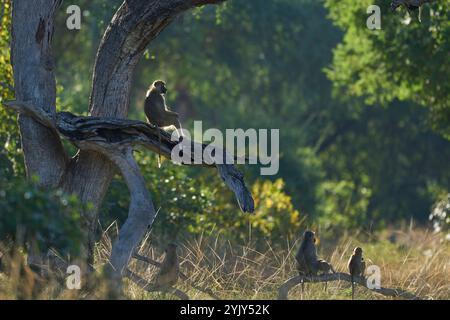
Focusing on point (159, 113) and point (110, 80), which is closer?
point (110, 80)

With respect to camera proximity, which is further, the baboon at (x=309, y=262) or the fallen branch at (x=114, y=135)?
the fallen branch at (x=114, y=135)

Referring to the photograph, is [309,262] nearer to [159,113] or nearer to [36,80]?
[159,113]

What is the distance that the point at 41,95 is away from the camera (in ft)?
40.8

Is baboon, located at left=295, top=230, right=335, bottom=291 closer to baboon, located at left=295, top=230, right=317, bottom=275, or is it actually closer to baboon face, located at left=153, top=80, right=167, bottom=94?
baboon, located at left=295, top=230, right=317, bottom=275

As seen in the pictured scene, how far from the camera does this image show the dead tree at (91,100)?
11984 mm

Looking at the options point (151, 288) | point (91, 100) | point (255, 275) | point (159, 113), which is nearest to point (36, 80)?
point (91, 100)

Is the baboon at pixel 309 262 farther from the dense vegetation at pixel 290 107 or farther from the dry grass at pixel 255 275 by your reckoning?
the dense vegetation at pixel 290 107

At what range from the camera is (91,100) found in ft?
41.5

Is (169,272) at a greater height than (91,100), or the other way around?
(91,100)

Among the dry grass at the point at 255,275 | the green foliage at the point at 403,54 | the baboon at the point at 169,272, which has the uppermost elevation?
the green foliage at the point at 403,54

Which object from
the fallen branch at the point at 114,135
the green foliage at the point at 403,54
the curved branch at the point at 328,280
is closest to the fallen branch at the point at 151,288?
the curved branch at the point at 328,280

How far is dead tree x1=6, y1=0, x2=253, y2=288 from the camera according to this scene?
472 inches

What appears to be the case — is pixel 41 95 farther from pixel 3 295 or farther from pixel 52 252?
pixel 3 295

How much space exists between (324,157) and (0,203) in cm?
3087
